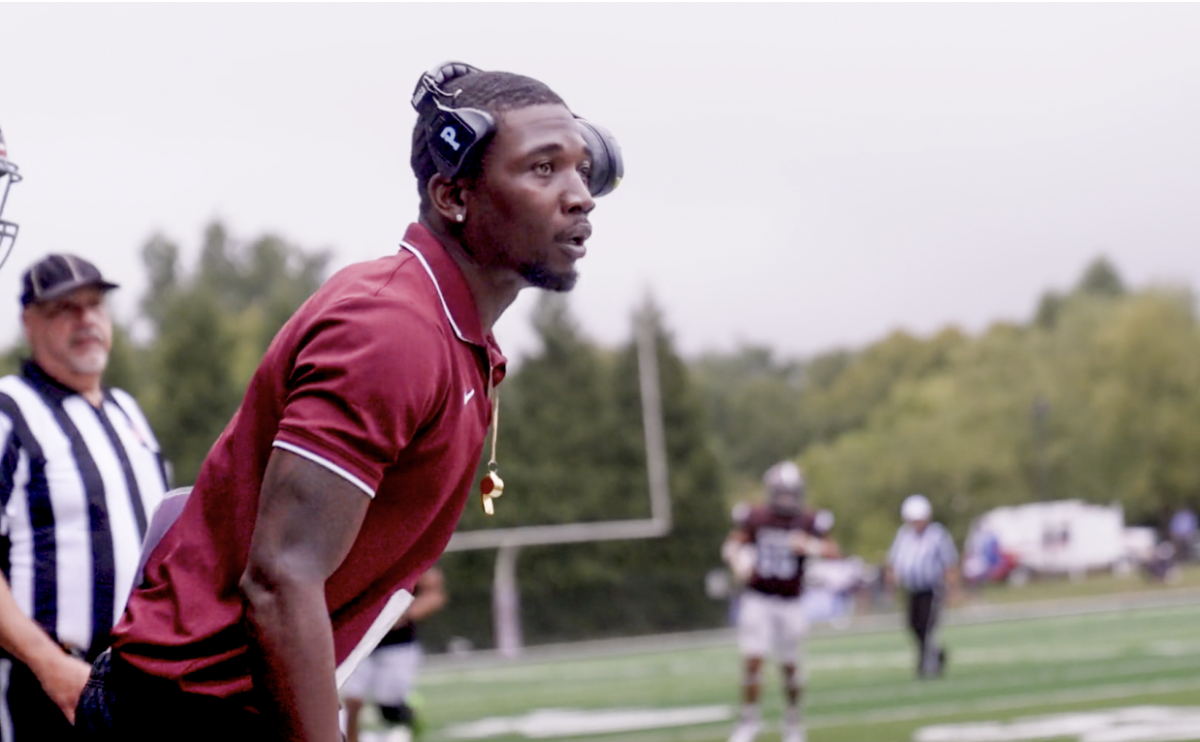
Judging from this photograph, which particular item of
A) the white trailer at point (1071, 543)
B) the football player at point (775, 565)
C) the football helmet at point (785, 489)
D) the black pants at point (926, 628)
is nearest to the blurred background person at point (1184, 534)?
the white trailer at point (1071, 543)

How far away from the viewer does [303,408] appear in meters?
2.10

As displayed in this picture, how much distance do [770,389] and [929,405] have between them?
16174 millimetres

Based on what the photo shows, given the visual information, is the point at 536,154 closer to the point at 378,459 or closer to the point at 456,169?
the point at 456,169

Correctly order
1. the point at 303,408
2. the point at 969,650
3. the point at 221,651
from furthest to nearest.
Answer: the point at 969,650, the point at 221,651, the point at 303,408

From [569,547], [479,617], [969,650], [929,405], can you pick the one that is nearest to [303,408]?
[969,650]

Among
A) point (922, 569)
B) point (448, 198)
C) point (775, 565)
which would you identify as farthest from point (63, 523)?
point (922, 569)

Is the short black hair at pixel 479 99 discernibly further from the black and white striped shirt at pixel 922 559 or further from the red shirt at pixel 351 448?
the black and white striped shirt at pixel 922 559

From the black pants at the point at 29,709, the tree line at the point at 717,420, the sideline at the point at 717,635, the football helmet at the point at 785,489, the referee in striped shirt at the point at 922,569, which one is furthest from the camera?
the tree line at the point at 717,420

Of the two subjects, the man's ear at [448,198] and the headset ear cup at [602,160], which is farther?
the headset ear cup at [602,160]

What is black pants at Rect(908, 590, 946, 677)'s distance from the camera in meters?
14.6

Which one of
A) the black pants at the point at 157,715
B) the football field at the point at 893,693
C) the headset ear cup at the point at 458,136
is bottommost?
the football field at the point at 893,693

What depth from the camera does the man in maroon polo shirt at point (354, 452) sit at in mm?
2092

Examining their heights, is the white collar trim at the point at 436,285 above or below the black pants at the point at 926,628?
above

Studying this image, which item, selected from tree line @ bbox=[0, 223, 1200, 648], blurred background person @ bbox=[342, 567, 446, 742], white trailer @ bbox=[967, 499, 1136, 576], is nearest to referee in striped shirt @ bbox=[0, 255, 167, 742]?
tree line @ bbox=[0, 223, 1200, 648]
